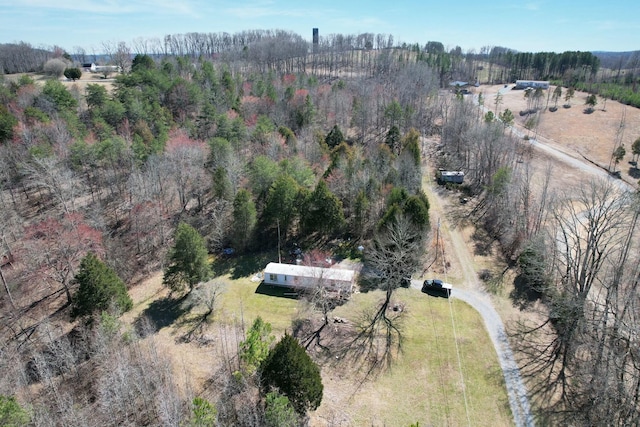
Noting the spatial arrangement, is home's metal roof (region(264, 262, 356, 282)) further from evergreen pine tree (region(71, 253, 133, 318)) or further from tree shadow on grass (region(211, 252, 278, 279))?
evergreen pine tree (region(71, 253, 133, 318))

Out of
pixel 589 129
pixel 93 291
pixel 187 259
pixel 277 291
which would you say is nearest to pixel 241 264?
pixel 277 291

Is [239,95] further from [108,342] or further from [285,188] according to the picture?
[108,342]

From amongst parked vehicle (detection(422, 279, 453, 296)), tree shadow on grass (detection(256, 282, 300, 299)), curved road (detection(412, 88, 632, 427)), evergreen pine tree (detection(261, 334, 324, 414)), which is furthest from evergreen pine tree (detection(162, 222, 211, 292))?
parked vehicle (detection(422, 279, 453, 296))

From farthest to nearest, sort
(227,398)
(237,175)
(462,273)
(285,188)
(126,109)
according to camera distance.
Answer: (126,109), (237,175), (285,188), (462,273), (227,398)

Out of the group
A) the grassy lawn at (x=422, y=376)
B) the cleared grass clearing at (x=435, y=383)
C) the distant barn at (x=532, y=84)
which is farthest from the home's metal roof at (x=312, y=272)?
the distant barn at (x=532, y=84)

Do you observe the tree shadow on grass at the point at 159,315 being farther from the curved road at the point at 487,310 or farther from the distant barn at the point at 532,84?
the distant barn at the point at 532,84

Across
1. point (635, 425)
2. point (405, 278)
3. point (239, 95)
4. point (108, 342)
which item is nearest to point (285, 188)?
point (405, 278)
